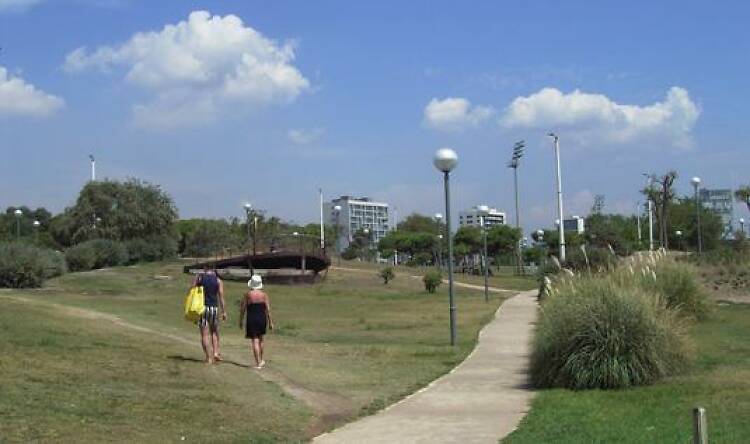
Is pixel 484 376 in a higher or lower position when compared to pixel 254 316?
lower

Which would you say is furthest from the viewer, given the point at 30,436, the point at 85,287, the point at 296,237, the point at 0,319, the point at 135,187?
the point at 135,187

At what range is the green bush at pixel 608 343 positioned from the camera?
12.5m

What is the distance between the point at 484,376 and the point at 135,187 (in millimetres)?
60672

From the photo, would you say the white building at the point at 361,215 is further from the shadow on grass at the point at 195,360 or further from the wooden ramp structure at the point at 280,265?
the shadow on grass at the point at 195,360

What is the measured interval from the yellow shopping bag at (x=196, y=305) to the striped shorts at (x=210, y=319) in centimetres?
8

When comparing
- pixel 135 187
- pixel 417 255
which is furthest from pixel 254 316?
pixel 417 255

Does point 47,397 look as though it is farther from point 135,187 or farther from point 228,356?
point 135,187

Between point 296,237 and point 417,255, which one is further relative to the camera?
point 417,255

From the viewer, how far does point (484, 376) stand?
14.6 meters

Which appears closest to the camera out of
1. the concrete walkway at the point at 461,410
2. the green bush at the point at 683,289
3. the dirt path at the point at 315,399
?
the concrete walkway at the point at 461,410

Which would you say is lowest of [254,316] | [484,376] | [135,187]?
[484,376]

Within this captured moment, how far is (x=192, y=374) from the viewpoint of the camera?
13.5m

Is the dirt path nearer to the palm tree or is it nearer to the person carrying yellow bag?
the person carrying yellow bag

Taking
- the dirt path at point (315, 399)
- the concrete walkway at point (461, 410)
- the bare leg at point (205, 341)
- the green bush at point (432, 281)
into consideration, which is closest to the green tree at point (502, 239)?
the green bush at point (432, 281)
